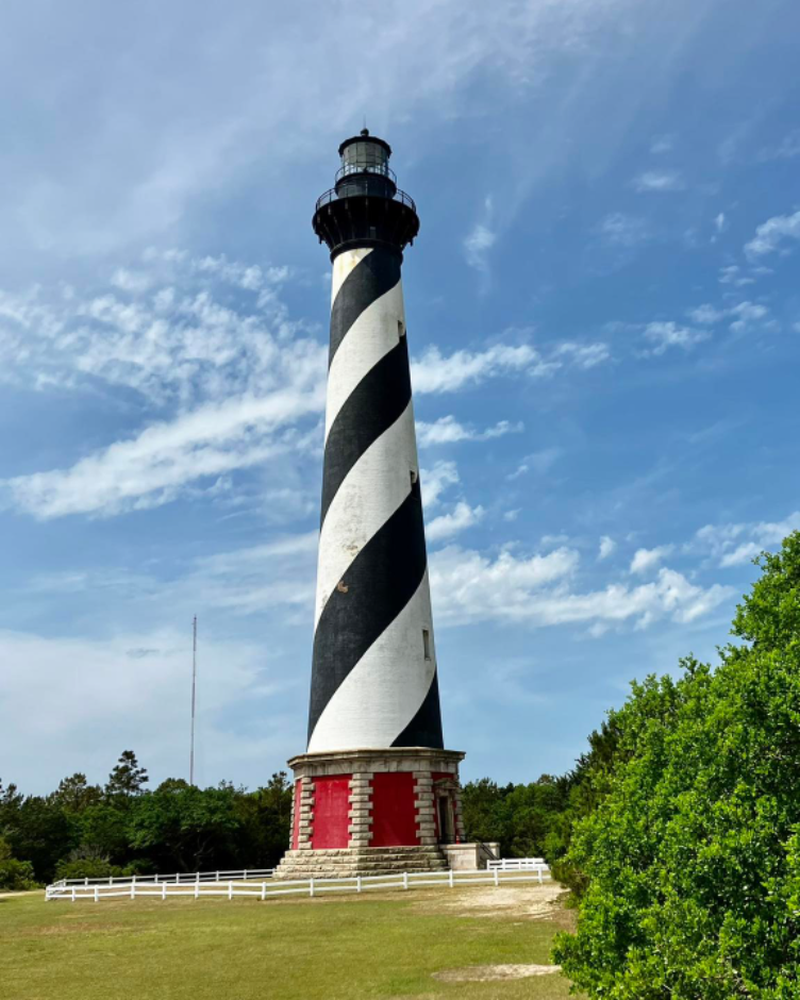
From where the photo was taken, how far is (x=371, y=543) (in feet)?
99.8

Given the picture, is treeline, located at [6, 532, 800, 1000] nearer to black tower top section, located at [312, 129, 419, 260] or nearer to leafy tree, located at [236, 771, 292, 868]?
black tower top section, located at [312, 129, 419, 260]

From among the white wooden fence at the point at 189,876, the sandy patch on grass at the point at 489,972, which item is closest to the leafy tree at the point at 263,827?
the white wooden fence at the point at 189,876

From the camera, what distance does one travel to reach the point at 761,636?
9711 millimetres

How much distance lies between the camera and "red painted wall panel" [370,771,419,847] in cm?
2758

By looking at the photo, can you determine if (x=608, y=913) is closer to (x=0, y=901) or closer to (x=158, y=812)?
(x=0, y=901)

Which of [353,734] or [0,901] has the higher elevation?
[353,734]

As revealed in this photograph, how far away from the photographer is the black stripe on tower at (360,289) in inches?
1324

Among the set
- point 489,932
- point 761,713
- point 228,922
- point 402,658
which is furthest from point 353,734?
point 761,713

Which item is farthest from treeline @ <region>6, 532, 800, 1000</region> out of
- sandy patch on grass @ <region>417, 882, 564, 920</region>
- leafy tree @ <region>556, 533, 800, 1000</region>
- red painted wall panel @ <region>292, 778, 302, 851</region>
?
red painted wall panel @ <region>292, 778, 302, 851</region>

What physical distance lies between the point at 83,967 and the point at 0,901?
1965 cm

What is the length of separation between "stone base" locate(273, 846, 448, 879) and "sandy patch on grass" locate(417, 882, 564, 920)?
3432 mm

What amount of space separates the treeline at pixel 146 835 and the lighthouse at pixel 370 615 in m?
12.7

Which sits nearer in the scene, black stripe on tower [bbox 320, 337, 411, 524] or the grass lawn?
the grass lawn

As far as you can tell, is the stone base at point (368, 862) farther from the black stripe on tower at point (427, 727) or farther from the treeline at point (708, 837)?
the treeline at point (708, 837)
